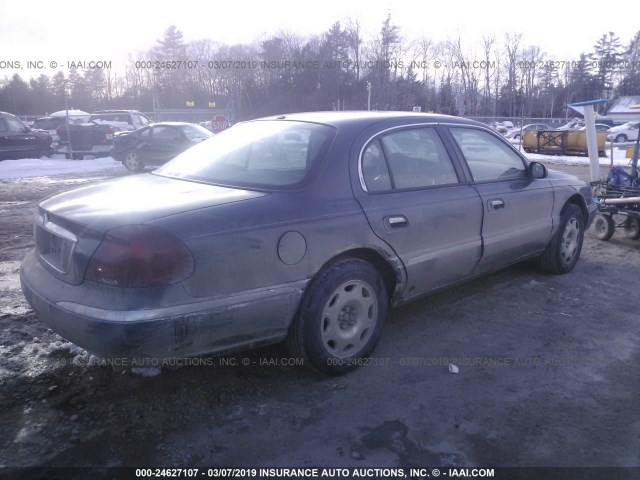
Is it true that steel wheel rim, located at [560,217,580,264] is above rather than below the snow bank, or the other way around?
below

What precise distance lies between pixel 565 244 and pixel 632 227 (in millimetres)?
2326

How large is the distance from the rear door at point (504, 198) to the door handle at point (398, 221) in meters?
0.95

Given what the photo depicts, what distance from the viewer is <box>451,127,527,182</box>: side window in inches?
165

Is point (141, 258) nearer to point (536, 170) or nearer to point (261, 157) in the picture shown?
point (261, 157)

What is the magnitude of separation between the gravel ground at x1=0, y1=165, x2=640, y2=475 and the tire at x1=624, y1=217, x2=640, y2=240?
3.07 metres

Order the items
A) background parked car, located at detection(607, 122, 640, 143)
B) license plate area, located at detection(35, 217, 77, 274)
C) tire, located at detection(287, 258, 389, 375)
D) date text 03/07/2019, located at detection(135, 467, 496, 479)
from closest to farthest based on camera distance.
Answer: date text 03/07/2019, located at detection(135, 467, 496, 479)
license plate area, located at detection(35, 217, 77, 274)
tire, located at detection(287, 258, 389, 375)
background parked car, located at detection(607, 122, 640, 143)

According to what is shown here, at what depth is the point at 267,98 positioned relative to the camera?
147ft

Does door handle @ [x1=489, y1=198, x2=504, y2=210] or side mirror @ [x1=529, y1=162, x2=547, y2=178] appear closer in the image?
door handle @ [x1=489, y1=198, x2=504, y2=210]

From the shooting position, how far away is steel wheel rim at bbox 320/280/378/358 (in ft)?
10.3

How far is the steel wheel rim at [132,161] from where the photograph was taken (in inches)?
595

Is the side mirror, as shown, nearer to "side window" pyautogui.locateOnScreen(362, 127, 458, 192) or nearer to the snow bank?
"side window" pyautogui.locateOnScreen(362, 127, 458, 192)

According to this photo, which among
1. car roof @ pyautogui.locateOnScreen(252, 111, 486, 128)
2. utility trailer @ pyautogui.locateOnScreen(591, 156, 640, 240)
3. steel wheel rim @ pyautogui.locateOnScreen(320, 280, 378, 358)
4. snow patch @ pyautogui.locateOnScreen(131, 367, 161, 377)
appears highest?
car roof @ pyautogui.locateOnScreen(252, 111, 486, 128)

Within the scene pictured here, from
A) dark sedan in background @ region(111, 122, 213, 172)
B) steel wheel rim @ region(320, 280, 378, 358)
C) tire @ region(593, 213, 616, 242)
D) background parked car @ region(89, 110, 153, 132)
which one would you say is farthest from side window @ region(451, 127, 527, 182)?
background parked car @ region(89, 110, 153, 132)

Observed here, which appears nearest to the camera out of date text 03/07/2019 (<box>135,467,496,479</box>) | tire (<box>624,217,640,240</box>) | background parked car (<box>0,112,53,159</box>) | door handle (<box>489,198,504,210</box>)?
date text 03/07/2019 (<box>135,467,496,479</box>)
